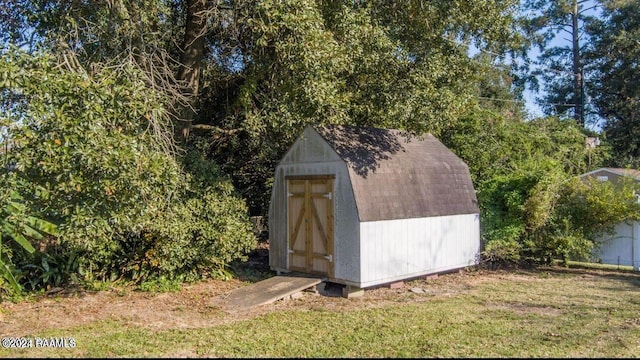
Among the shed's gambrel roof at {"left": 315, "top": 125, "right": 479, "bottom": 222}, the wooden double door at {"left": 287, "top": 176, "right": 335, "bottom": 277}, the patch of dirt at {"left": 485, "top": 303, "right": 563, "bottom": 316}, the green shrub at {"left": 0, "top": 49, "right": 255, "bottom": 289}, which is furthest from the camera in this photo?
the wooden double door at {"left": 287, "top": 176, "right": 335, "bottom": 277}

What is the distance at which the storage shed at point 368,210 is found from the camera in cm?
885

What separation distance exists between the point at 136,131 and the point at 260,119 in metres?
3.94

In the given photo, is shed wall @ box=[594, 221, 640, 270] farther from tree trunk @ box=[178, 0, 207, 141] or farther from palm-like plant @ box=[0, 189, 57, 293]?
palm-like plant @ box=[0, 189, 57, 293]

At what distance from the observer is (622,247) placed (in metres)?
11.5

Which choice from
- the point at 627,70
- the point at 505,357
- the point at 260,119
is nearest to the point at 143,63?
the point at 260,119

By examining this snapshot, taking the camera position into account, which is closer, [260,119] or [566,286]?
[566,286]

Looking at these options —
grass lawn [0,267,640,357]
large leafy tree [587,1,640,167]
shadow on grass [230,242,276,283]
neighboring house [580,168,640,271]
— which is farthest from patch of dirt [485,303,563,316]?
large leafy tree [587,1,640,167]

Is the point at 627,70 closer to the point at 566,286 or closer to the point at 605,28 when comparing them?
the point at 605,28

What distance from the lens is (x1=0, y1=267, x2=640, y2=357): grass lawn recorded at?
568cm

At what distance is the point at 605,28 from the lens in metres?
29.0

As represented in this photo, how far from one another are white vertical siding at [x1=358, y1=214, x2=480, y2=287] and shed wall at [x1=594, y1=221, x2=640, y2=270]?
3.31 m

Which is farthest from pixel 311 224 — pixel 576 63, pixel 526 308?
pixel 576 63

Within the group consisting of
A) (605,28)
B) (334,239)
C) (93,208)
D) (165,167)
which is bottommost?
(334,239)

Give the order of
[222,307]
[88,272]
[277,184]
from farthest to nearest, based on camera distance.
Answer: [277,184] < [88,272] < [222,307]
